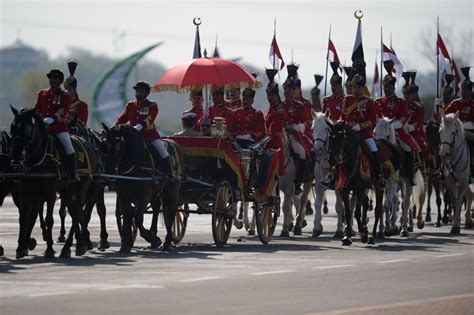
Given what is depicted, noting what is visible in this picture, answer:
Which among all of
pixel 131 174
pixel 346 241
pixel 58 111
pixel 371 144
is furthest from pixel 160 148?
pixel 371 144

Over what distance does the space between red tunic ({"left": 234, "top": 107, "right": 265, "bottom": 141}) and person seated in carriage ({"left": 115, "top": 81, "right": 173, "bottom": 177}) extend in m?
3.54

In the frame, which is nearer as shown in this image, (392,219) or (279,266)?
(279,266)

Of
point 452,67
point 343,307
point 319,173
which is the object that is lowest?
point 343,307

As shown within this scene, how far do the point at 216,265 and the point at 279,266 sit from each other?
84cm

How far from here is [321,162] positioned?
28.7 meters

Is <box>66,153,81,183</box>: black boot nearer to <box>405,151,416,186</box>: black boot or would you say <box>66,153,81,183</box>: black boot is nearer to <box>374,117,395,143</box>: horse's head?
<box>374,117,395,143</box>: horse's head

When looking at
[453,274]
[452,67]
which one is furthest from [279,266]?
[452,67]

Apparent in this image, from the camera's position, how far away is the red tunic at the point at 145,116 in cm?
2388

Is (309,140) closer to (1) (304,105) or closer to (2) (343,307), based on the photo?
(1) (304,105)

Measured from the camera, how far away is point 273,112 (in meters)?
27.8

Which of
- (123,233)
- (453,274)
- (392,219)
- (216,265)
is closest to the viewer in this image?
(453,274)

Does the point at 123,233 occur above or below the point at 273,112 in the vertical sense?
below

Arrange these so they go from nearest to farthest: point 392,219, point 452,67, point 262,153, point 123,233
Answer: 1. point 123,233
2. point 262,153
3. point 392,219
4. point 452,67

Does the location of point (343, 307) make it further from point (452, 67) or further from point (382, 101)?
point (452, 67)
